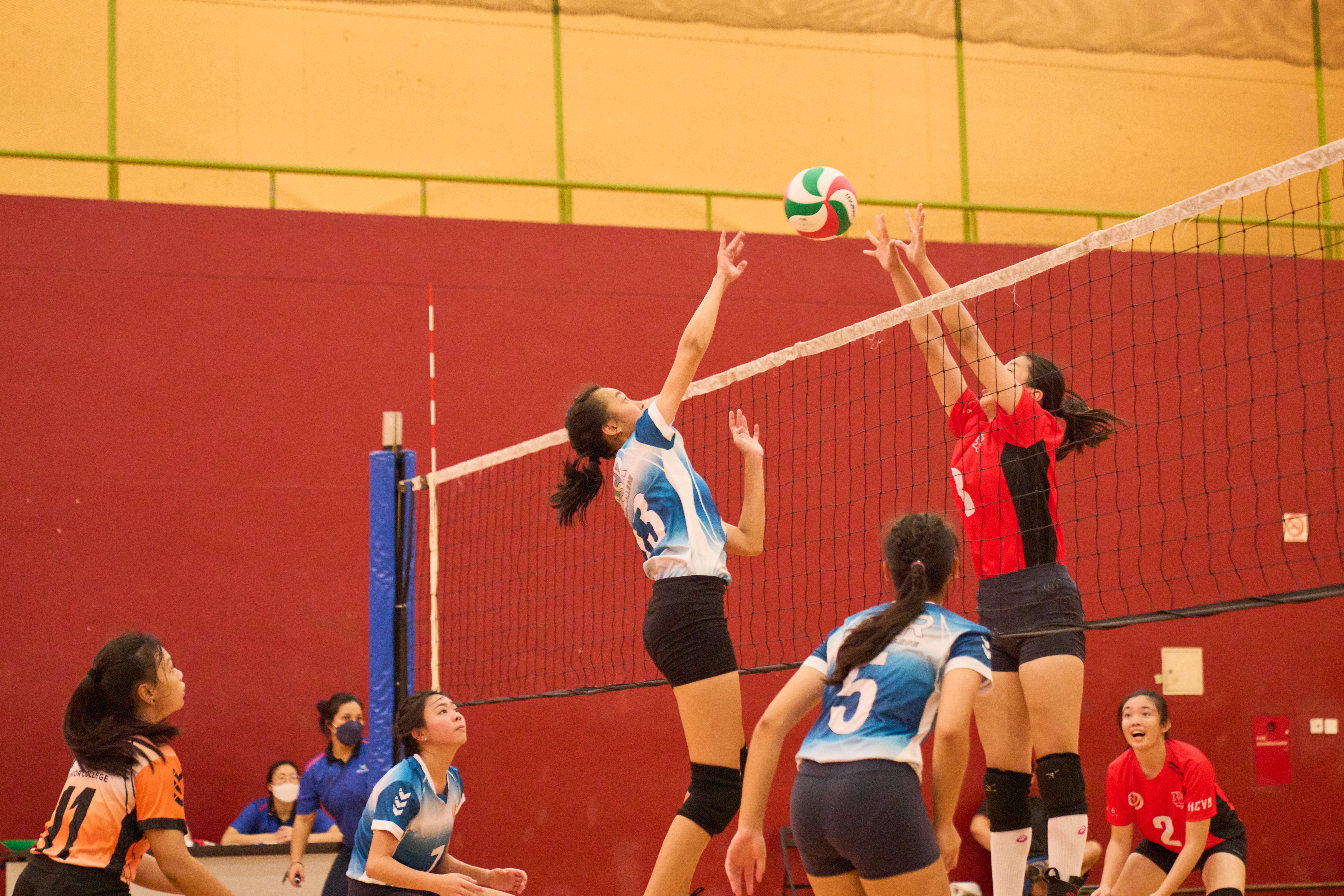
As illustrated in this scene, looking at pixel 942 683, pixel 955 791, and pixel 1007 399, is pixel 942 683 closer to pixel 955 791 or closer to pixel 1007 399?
pixel 955 791

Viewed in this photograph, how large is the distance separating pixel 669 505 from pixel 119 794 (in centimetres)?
194

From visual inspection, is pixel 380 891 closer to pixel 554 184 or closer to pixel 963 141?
pixel 554 184

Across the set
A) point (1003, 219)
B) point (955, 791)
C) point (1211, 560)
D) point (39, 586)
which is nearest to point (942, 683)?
point (955, 791)

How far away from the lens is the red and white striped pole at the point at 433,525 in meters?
7.09

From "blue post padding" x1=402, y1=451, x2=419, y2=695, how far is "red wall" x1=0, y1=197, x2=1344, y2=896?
2.04 metres

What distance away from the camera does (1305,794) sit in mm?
10164

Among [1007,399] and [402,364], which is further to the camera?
[402,364]

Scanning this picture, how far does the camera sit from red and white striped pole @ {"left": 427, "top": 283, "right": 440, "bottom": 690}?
7.09 meters

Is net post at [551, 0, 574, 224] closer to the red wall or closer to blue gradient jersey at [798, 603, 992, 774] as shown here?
the red wall

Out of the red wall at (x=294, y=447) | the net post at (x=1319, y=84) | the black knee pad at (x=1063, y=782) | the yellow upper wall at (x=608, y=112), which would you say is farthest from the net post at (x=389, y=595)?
the net post at (x=1319, y=84)

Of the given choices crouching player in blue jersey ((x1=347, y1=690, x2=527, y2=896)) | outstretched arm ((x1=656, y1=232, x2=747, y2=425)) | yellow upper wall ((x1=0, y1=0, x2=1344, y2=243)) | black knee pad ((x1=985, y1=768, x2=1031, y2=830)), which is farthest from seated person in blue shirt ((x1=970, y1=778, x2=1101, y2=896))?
yellow upper wall ((x1=0, y1=0, x2=1344, y2=243))

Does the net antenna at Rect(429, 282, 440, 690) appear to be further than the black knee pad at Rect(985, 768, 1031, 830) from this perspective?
Yes

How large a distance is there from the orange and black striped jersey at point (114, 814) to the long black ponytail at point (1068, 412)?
3169 mm

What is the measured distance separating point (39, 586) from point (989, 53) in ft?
30.8
